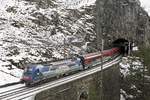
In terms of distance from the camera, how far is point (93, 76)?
38.4 m

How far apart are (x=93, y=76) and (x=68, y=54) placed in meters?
15.1

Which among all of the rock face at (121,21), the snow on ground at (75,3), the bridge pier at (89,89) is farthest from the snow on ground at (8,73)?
the snow on ground at (75,3)

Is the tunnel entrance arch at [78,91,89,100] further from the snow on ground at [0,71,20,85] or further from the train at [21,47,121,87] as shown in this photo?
the snow on ground at [0,71,20,85]

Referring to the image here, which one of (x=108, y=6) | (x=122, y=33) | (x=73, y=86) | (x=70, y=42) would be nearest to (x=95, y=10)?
(x=108, y=6)

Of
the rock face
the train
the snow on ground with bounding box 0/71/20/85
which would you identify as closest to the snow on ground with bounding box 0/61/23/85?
the snow on ground with bounding box 0/71/20/85

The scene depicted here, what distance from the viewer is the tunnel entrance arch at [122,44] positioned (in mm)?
74375

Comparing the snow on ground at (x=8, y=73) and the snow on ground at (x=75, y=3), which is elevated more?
the snow on ground at (x=75, y=3)

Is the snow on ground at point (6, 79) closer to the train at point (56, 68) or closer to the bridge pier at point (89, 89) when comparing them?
the train at point (56, 68)

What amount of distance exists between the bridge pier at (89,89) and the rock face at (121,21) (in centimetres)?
1884

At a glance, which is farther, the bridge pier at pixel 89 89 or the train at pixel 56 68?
the train at pixel 56 68

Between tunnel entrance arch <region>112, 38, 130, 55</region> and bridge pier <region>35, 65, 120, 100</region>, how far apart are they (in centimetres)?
2438

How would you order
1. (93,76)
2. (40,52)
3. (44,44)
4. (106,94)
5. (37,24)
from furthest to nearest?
(37,24), (44,44), (40,52), (106,94), (93,76)

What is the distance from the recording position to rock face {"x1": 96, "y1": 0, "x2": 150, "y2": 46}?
70.0 m

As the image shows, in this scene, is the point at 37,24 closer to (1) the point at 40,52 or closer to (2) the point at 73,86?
(1) the point at 40,52
